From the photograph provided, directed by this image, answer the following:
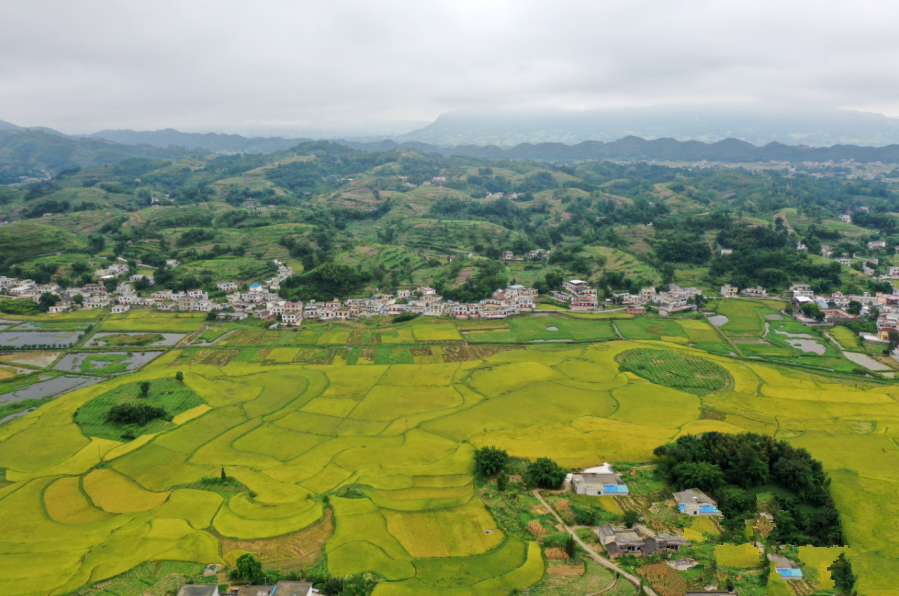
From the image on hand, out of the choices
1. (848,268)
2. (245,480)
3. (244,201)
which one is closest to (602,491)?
(245,480)

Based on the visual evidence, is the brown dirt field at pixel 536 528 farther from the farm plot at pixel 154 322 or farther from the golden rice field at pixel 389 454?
the farm plot at pixel 154 322

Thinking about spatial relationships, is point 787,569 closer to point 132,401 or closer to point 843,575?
point 843,575

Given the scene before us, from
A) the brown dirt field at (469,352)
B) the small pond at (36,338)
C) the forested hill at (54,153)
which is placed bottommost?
the small pond at (36,338)

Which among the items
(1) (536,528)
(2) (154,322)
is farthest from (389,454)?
(2) (154,322)

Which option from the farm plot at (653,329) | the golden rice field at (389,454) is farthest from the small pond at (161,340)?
the farm plot at (653,329)

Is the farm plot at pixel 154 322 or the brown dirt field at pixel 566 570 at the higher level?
the brown dirt field at pixel 566 570

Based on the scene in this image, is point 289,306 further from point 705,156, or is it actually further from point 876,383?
point 705,156

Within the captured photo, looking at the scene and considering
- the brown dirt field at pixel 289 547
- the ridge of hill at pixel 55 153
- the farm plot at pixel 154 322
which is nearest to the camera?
the brown dirt field at pixel 289 547

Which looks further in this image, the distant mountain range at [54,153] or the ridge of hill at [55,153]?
the ridge of hill at [55,153]
